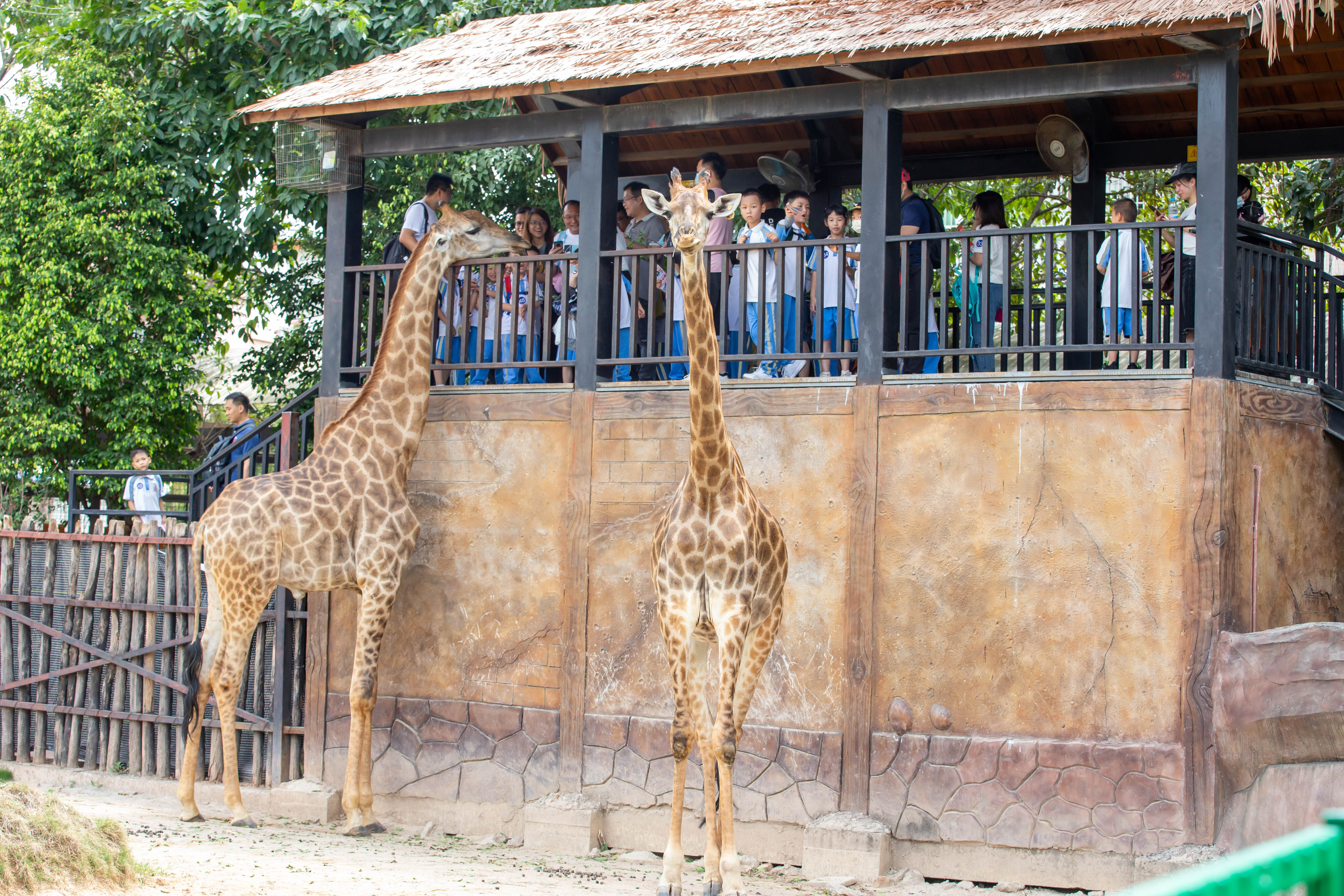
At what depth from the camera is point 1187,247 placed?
9.14 meters

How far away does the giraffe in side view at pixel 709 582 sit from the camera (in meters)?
7.17

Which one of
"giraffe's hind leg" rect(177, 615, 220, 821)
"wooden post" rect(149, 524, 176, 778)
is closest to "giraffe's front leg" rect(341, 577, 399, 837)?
"giraffe's hind leg" rect(177, 615, 220, 821)

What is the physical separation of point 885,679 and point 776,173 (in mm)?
5154

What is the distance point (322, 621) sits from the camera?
32.9 feet

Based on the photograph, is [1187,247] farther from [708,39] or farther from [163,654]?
[163,654]

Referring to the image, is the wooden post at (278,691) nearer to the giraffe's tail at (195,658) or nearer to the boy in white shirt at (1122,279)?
the giraffe's tail at (195,658)

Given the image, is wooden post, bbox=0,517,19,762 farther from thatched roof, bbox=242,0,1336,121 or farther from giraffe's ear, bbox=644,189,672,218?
giraffe's ear, bbox=644,189,672,218

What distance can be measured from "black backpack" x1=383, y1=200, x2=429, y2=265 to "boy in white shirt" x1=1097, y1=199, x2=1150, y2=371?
4930mm

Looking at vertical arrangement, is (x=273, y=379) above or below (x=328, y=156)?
below

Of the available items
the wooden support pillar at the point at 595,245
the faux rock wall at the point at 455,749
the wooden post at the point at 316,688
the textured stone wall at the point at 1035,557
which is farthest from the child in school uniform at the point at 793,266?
the wooden post at the point at 316,688

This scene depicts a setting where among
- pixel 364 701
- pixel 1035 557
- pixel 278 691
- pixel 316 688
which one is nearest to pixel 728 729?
pixel 1035 557

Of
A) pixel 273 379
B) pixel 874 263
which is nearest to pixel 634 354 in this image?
pixel 874 263

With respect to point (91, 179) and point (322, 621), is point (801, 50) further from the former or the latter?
point (91, 179)

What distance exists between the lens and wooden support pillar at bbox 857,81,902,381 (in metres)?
8.45
